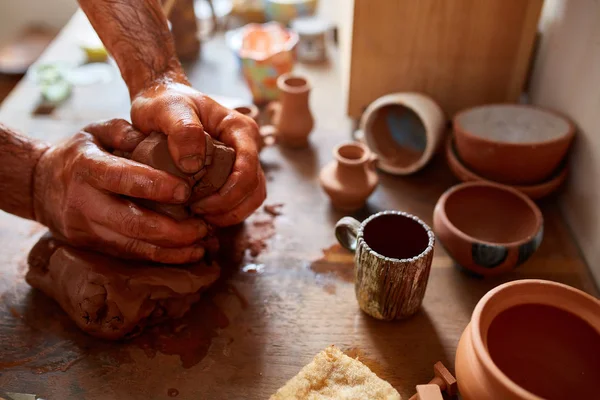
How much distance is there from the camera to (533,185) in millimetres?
2021

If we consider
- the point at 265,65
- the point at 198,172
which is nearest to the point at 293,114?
the point at 265,65

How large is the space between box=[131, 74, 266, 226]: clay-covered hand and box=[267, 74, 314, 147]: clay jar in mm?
687

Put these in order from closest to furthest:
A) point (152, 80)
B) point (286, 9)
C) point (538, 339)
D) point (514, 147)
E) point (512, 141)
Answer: point (538, 339)
point (152, 80)
point (514, 147)
point (512, 141)
point (286, 9)

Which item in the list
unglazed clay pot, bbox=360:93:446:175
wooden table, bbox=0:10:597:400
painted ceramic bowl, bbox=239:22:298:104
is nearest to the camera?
wooden table, bbox=0:10:597:400

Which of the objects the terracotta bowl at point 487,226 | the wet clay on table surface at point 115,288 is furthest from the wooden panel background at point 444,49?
the wet clay on table surface at point 115,288

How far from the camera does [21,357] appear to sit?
1521mm

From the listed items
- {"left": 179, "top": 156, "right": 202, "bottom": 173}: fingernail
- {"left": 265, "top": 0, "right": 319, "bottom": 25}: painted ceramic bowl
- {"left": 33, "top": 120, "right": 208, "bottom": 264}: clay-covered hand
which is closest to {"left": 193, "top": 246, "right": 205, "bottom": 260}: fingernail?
{"left": 33, "top": 120, "right": 208, "bottom": 264}: clay-covered hand

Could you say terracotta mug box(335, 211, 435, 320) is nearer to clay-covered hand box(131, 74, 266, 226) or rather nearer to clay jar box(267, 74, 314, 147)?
clay-covered hand box(131, 74, 266, 226)

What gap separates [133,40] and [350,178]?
938 mm

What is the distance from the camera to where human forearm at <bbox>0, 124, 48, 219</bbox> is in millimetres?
1709

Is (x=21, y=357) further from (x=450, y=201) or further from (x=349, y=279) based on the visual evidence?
(x=450, y=201)

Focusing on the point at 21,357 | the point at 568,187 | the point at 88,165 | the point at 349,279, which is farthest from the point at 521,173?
the point at 21,357

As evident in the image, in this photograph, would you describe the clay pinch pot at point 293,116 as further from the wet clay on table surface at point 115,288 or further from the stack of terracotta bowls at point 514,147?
the wet clay on table surface at point 115,288

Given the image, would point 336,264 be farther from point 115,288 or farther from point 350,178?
point 115,288
